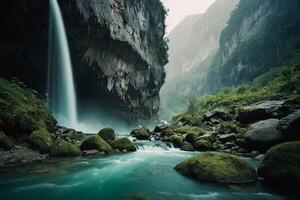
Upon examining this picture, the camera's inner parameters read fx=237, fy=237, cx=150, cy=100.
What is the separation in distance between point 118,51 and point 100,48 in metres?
3.91

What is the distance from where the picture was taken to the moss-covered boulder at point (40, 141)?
38.1ft

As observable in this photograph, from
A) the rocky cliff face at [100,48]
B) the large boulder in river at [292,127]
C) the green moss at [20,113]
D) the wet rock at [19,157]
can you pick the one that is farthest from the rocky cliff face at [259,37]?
the wet rock at [19,157]

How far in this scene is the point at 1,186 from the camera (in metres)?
7.11

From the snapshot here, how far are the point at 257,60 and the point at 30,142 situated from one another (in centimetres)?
7934

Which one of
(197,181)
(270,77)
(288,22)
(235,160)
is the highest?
(288,22)

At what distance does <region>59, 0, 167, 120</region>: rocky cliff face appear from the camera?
26780 mm

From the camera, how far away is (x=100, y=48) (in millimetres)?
30703

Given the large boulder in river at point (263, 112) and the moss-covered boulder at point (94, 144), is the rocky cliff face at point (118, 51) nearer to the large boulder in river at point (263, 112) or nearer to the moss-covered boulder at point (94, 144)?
the moss-covered boulder at point (94, 144)

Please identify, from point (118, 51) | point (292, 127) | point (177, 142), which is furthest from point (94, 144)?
point (118, 51)

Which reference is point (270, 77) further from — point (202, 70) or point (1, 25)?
point (202, 70)

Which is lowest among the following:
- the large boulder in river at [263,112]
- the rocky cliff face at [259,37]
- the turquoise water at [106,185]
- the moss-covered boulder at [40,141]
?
the turquoise water at [106,185]

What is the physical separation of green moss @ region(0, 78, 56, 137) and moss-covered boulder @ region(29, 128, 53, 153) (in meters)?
0.62

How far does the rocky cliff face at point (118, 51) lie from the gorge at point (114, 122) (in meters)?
0.17

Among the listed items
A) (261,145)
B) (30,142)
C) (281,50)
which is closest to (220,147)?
(261,145)
